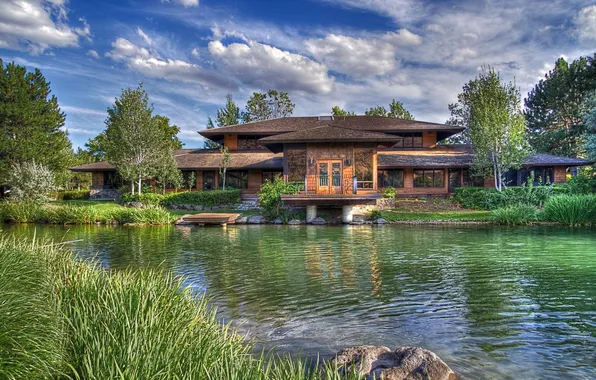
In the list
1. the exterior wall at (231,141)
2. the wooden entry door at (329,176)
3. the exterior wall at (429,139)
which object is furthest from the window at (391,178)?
the exterior wall at (231,141)

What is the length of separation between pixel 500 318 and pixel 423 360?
3441 millimetres

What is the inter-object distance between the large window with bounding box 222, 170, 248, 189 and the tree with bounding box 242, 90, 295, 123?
2444 centimetres

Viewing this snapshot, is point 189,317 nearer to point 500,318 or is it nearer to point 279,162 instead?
point 500,318

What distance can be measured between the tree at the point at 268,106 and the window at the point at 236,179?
24.4 meters

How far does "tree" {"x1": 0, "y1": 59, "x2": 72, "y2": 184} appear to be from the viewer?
120ft

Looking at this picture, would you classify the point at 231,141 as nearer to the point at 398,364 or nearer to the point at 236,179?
the point at 236,179

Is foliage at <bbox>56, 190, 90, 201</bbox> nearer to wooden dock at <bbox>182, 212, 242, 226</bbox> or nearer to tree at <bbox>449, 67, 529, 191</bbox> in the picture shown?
wooden dock at <bbox>182, 212, 242, 226</bbox>

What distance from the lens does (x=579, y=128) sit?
4291 centimetres

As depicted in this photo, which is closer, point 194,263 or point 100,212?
point 194,263

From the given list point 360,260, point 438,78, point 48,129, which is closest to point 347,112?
point 438,78

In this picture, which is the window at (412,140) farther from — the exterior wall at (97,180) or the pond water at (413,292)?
the exterior wall at (97,180)

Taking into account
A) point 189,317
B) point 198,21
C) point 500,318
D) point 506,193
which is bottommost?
point 500,318

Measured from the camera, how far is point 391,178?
36.8 m

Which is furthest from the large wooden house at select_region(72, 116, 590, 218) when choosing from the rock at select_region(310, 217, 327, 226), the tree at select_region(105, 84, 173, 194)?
the tree at select_region(105, 84, 173, 194)
